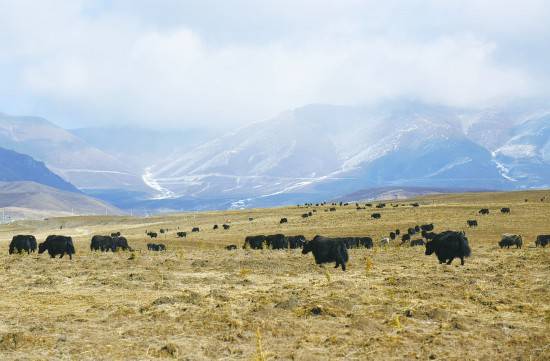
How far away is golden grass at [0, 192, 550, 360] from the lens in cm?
1384

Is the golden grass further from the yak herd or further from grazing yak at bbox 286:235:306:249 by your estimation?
grazing yak at bbox 286:235:306:249

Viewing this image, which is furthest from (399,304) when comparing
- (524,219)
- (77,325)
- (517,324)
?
(524,219)

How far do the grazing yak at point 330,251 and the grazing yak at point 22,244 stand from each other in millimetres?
25028

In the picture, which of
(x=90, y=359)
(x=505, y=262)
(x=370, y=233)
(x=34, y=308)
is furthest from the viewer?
(x=370, y=233)

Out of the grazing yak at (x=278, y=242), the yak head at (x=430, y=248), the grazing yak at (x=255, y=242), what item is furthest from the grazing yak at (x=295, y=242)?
the yak head at (x=430, y=248)

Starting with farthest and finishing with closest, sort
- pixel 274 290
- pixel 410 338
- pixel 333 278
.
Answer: pixel 333 278
pixel 274 290
pixel 410 338

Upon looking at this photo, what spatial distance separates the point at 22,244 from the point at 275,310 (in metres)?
33.4

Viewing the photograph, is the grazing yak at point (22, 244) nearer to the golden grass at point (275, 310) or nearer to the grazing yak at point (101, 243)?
the grazing yak at point (101, 243)

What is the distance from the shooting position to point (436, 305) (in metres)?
18.9

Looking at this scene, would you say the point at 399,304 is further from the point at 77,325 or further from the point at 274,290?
the point at 77,325

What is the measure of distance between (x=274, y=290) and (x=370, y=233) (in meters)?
45.7

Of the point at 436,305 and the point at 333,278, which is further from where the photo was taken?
the point at 333,278

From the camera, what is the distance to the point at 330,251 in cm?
3039

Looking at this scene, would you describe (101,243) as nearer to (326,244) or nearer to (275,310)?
(326,244)
